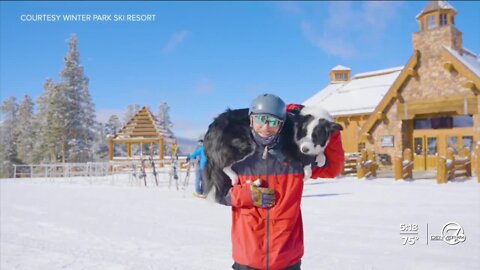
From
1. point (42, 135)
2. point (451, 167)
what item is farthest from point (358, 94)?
point (42, 135)

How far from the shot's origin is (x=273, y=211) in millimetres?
2502

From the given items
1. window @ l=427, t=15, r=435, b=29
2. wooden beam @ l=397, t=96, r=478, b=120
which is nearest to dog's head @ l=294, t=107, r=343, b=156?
wooden beam @ l=397, t=96, r=478, b=120

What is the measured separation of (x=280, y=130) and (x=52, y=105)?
132 ft

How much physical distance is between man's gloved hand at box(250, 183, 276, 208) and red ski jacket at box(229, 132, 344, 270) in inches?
1.3

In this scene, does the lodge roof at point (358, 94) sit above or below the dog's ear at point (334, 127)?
above

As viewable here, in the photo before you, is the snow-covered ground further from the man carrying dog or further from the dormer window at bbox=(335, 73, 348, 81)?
the dormer window at bbox=(335, 73, 348, 81)

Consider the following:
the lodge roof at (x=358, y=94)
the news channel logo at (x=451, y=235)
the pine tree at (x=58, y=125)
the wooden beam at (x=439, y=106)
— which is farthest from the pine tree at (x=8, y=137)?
the news channel logo at (x=451, y=235)

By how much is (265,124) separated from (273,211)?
21.4 inches

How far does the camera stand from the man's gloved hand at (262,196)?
8.02ft

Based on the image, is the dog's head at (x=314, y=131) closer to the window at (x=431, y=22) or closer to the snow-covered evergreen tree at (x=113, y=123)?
the window at (x=431, y=22)

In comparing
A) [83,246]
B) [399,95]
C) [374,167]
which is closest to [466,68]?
[399,95]

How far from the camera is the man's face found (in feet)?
8.05

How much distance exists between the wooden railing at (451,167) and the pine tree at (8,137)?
45.5 metres

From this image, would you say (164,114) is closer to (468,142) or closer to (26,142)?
(26,142)
